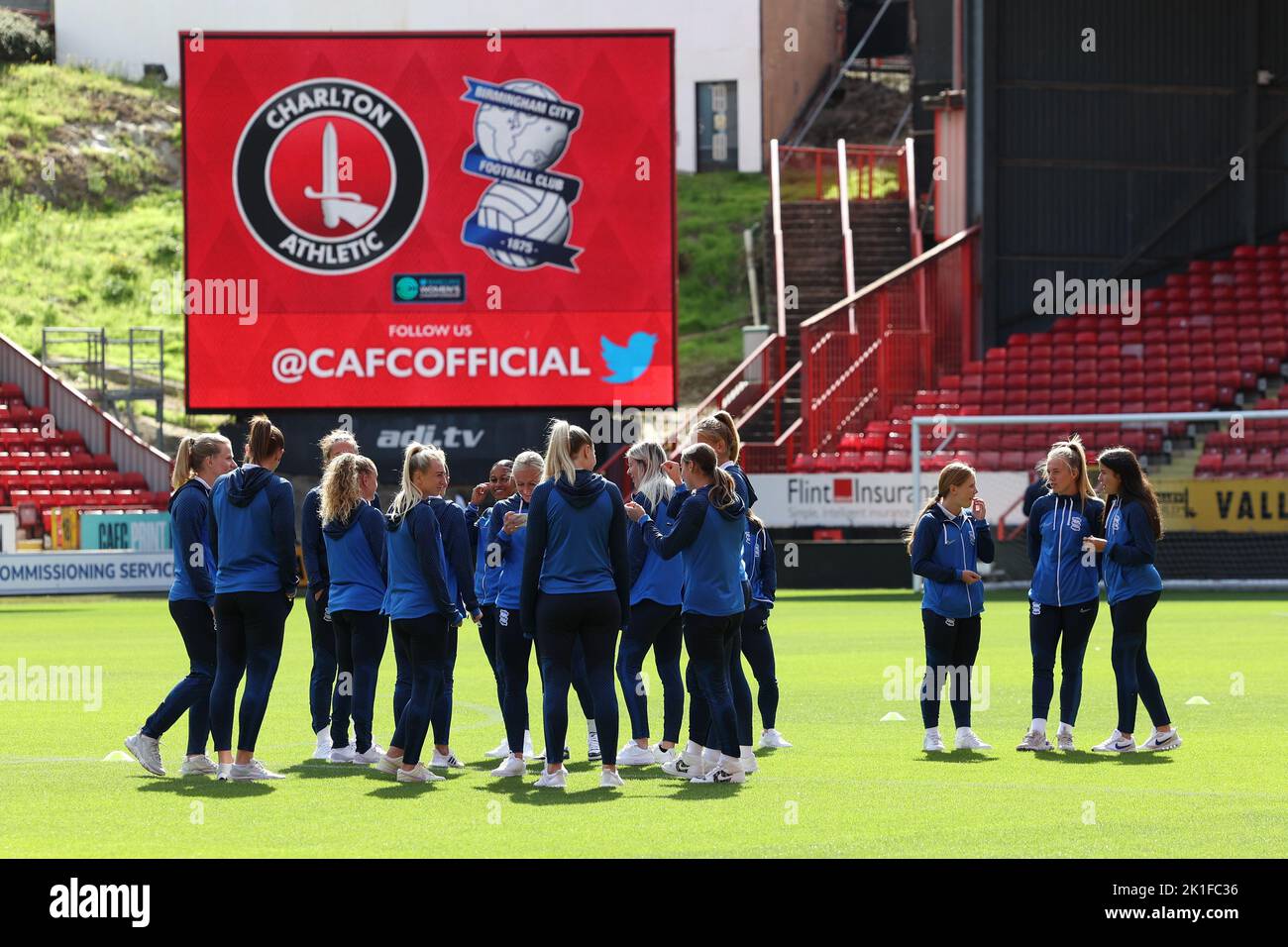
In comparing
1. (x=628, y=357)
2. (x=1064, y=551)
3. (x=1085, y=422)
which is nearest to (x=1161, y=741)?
(x=1064, y=551)

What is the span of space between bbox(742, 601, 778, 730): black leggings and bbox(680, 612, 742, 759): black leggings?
3.51 ft

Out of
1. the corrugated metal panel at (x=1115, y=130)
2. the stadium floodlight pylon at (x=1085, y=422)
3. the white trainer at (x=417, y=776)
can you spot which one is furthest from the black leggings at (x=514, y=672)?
the corrugated metal panel at (x=1115, y=130)

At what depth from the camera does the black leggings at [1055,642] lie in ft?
39.2

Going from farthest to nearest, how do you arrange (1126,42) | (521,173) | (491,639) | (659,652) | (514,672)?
(1126,42) → (521,173) → (491,639) → (659,652) → (514,672)

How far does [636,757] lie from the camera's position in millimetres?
11719

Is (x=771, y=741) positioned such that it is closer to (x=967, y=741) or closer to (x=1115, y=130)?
(x=967, y=741)

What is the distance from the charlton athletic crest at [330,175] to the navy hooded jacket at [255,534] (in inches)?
823

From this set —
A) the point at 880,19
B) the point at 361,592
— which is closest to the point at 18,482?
the point at 361,592

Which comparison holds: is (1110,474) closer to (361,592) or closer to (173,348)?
(361,592)

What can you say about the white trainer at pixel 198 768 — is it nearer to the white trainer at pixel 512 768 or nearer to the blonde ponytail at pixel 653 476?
the white trainer at pixel 512 768

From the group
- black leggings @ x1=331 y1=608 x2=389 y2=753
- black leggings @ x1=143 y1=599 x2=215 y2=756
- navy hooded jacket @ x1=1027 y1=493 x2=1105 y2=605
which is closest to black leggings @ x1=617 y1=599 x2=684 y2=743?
black leggings @ x1=331 y1=608 x2=389 y2=753

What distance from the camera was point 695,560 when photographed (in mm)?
10516

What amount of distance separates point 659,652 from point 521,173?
2082cm

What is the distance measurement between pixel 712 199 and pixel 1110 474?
162ft
